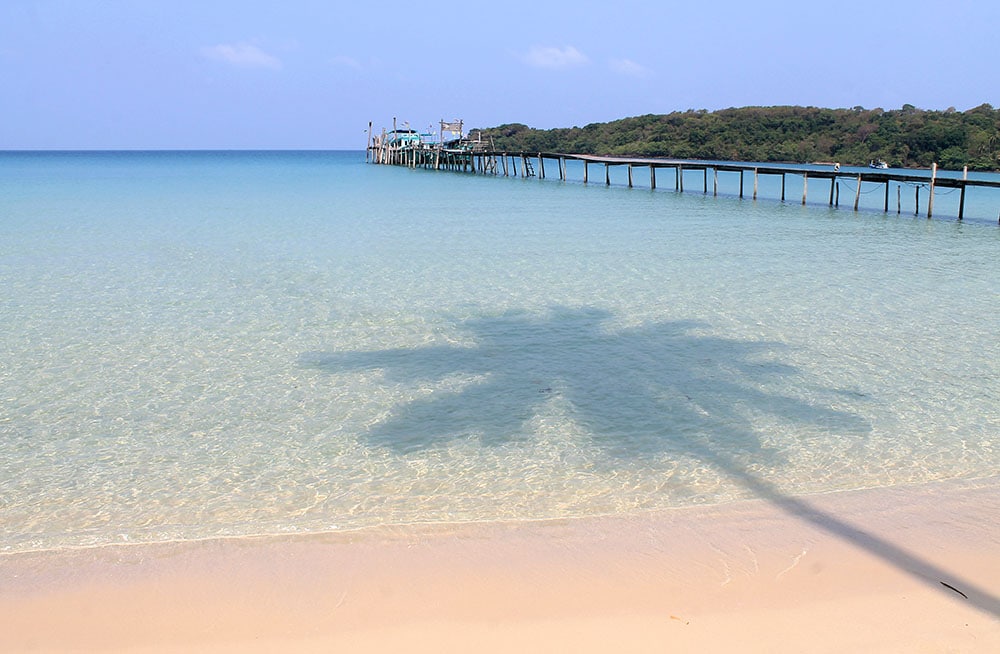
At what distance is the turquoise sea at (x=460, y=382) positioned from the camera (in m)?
5.38

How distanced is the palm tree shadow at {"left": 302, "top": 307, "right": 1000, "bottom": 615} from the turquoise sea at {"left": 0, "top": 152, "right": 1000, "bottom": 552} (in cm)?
3

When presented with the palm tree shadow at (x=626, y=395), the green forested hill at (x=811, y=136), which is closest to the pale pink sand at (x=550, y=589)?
the palm tree shadow at (x=626, y=395)

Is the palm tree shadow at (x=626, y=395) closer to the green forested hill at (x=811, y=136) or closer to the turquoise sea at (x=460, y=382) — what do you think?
the turquoise sea at (x=460, y=382)

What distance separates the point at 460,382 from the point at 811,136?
9462 centimetres

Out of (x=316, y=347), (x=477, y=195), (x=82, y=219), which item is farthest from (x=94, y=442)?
(x=477, y=195)

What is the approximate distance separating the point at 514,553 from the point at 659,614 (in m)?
0.93

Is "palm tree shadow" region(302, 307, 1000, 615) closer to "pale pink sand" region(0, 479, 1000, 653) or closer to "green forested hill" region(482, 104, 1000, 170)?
"pale pink sand" region(0, 479, 1000, 653)

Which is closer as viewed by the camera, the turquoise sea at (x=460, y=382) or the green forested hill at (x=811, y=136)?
the turquoise sea at (x=460, y=382)

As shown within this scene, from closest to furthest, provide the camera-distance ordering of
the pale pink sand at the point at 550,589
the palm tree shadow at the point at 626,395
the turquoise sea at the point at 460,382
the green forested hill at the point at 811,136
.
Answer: the pale pink sand at the point at 550,589 < the turquoise sea at the point at 460,382 < the palm tree shadow at the point at 626,395 < the green forested hill at the point at 811,136

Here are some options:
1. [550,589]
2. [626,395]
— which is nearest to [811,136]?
Result: [626,395]

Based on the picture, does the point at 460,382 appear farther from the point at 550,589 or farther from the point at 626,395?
the point at 550,589

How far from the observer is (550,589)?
4059 mm

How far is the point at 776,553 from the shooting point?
4.46 m

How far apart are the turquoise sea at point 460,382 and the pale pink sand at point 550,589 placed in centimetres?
35
